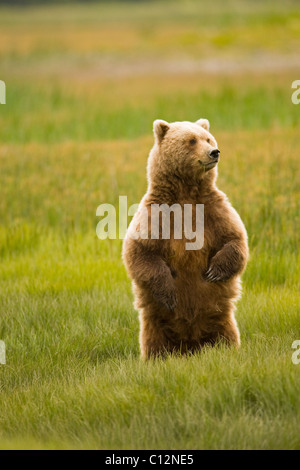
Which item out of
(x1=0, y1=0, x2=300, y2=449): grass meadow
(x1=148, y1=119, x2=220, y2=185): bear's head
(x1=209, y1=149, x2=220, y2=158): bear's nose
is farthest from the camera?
(x1=148, y1=119, x2=220, y2=185): bear's head

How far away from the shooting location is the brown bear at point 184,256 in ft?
15.8

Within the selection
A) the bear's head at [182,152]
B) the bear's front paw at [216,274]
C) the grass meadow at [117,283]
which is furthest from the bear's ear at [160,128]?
the grass meadow at [117,283]

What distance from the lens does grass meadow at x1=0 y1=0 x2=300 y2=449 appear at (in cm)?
424

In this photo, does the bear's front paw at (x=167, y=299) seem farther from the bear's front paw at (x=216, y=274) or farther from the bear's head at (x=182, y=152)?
the bear's head at (x=182, y=152)

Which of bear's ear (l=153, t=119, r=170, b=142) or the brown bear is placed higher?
bear's ear (l=153, t=119, r=170, b=142)

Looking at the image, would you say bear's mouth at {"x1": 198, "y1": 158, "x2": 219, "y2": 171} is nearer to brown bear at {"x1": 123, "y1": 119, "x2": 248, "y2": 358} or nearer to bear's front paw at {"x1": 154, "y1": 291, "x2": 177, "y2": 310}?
brown bear at {"x1": 123, "y1": 119, "x2": 248, "y2": 358}

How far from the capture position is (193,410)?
4.22m

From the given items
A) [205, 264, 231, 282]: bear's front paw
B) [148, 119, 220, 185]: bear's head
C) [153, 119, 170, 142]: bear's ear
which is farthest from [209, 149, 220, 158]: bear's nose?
[205, 264, 231, 282]: bear's front paw

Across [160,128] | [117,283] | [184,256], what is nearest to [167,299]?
[184,256]

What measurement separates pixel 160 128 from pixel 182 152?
0.77 ft

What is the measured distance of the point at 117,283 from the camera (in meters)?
6.91

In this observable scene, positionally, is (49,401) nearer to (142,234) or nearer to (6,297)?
(142,234)

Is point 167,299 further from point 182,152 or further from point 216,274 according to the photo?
point 182,152

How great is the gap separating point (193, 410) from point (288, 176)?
209 inches
